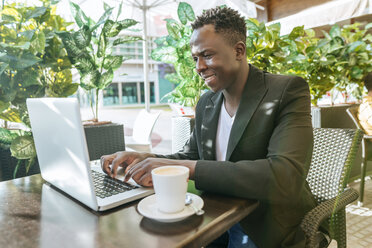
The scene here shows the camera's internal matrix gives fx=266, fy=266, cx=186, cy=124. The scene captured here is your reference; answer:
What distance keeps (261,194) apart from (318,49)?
265cm

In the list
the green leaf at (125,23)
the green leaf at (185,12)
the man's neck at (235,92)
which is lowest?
the man's neck at (235,92)

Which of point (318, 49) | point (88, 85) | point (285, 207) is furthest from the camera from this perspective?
point (318, 49)

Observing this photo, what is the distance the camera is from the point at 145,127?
335 cm

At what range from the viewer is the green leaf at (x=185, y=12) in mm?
2311

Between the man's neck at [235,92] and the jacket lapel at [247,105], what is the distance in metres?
0.05

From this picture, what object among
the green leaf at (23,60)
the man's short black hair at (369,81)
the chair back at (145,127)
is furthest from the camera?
the chair back at (145,127)

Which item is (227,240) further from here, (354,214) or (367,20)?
(367,20)

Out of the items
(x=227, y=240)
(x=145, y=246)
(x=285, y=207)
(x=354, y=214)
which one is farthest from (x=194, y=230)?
(x=354, y=214)

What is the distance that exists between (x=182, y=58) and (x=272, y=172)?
180 cm

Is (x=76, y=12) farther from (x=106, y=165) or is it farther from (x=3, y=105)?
(x=106, y=165)

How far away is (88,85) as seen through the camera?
200cm

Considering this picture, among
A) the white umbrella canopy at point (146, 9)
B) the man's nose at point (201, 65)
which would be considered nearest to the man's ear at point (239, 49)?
the man's nose at point (201, 65)

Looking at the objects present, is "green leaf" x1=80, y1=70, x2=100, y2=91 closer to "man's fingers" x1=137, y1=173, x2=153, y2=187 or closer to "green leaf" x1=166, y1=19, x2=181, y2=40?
"green leaf" x1=166, y1=19, x2=181, y2=40

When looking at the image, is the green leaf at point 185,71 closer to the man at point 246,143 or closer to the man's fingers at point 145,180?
the man at point 246,143
